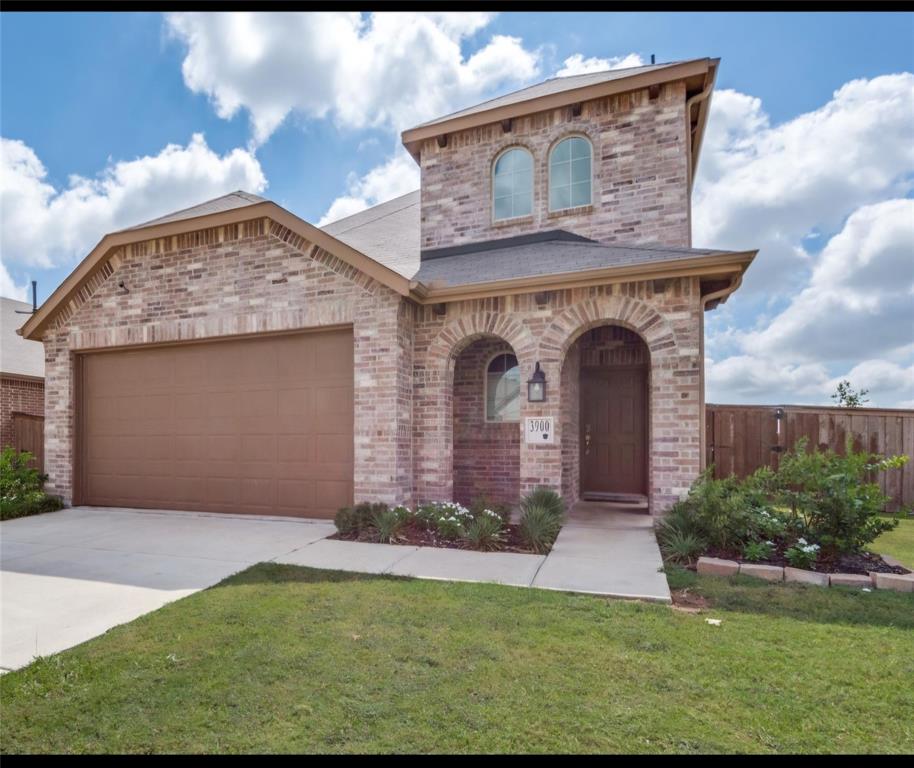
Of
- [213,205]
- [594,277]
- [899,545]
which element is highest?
[213,205]

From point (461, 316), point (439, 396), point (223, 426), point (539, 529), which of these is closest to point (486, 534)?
point (539, 529)

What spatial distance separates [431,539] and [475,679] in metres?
3.43

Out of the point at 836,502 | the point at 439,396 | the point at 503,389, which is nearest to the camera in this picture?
the point at 836,502

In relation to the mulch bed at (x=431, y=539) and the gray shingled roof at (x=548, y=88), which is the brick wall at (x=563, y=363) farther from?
the gray shingled roof at (x=548, y=88)

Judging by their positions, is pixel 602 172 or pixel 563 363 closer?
pixel 563 363

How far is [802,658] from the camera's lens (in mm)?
3143

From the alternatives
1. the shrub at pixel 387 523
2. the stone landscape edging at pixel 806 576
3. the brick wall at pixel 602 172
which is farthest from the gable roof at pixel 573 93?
the stone landscape edging at pixel 806 576

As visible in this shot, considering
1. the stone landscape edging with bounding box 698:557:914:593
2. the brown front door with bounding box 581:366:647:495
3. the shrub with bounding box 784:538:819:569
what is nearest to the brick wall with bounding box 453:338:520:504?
the brown front door with bounding box 581:366:647:495

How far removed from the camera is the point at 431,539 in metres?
6.27

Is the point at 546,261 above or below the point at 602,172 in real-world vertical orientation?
below

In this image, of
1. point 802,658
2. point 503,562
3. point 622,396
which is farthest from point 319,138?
point 802,658

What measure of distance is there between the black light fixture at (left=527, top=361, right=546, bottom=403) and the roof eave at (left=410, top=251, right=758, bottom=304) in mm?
1130

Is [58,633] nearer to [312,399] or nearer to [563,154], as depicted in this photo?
[312,399]

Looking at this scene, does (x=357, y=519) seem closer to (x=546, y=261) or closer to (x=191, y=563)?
(x=191, y=563)
